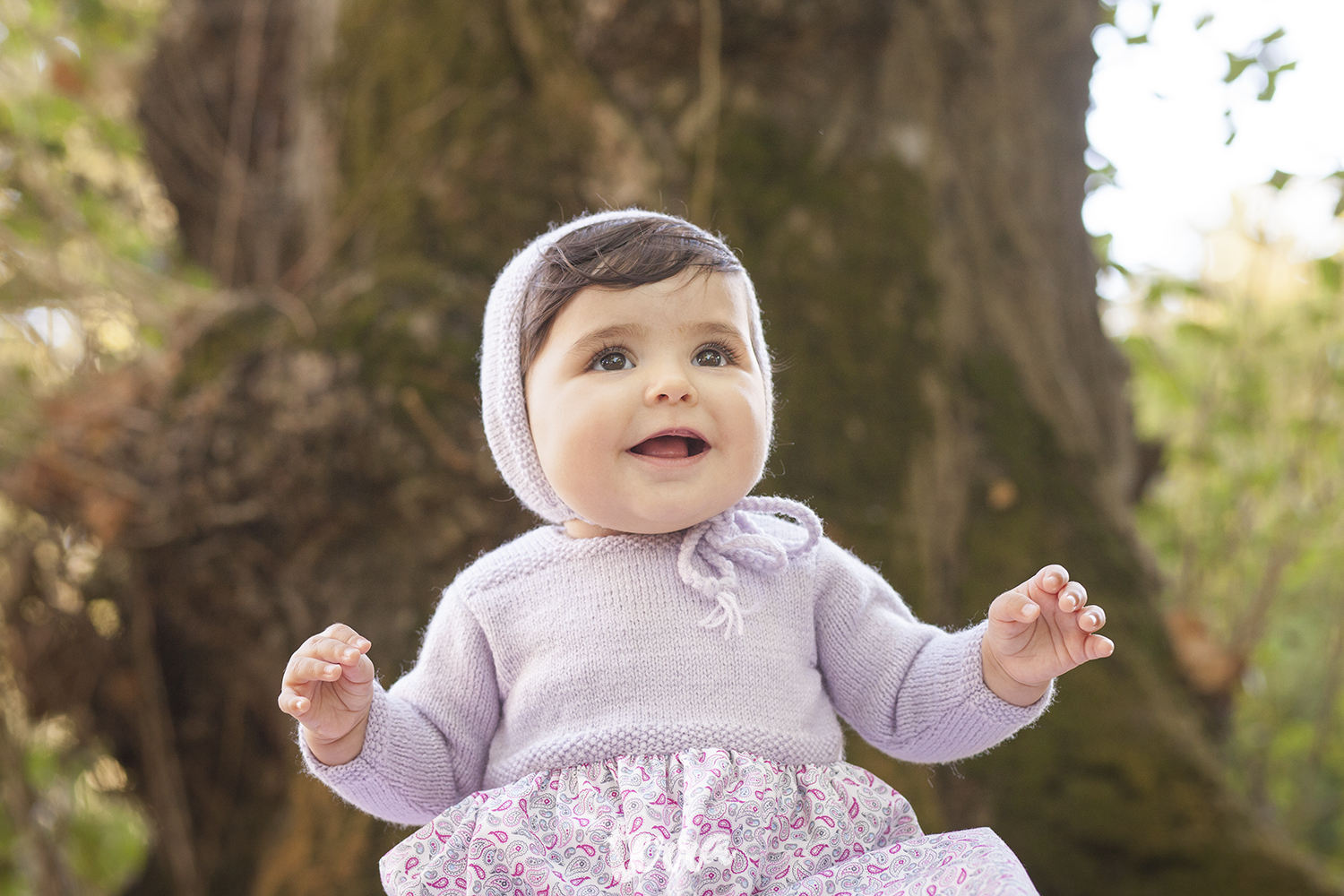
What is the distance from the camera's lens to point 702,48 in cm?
265

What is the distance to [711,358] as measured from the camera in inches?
55.6

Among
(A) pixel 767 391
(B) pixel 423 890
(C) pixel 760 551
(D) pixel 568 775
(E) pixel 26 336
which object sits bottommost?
(B) pixel 423 890

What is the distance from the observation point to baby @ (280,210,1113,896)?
1.28 m

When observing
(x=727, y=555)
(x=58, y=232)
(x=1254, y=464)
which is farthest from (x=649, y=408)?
(x=1254, y=464)

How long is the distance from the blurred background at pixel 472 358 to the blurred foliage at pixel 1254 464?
8 cm

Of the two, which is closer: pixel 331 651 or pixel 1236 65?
pixel 331 651

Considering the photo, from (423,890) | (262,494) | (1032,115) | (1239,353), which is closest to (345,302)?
(262,494)

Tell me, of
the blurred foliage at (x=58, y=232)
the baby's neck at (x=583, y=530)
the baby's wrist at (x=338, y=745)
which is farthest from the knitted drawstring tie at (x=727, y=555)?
the blurred foliage at (x=58, y=232)

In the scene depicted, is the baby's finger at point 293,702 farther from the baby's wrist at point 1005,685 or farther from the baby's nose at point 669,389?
the baby's wrist at point 1005,685

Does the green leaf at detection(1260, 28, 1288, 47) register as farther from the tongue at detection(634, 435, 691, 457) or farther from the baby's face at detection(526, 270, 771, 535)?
the tongue at detection(634, 435, 691, 457)

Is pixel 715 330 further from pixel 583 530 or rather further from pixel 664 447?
pixel 583 530

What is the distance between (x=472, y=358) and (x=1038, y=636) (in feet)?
5.07

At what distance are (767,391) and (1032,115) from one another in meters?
2.22

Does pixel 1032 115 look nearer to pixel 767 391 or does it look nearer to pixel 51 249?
pixel 767 391
